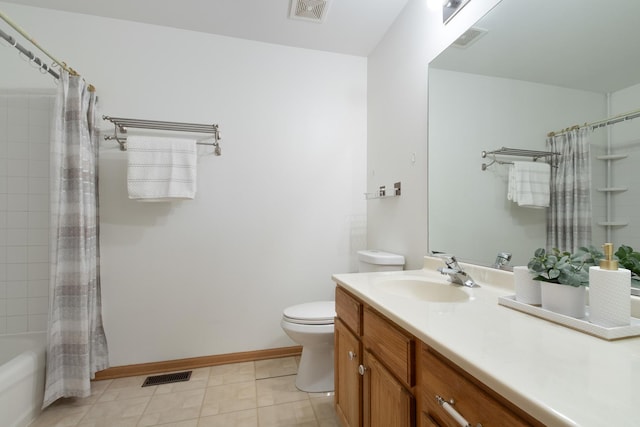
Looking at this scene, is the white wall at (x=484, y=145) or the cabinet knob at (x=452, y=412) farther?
the white wall at (x=484, y=145)

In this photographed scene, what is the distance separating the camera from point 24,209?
1.73 metres

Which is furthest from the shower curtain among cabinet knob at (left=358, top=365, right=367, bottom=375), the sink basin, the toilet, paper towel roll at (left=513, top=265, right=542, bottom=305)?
paper towel roll at (left=513, top=265, right=542, bottom=305)

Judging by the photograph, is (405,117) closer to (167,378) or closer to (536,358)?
(536,358)

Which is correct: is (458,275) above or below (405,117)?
below

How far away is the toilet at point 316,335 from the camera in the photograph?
1.58m

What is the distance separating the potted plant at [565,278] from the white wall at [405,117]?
0.75m

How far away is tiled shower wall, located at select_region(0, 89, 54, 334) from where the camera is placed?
5.61 feet

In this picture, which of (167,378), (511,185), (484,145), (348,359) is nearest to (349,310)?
(348,359)

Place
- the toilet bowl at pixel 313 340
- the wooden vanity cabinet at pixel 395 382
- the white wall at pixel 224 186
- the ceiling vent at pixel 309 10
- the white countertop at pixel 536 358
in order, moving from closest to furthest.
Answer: the white countertop at pixel 536 358
the wooden vanity cabinet at pixel 395 382
the toilet bowl at pixel 313 340
the ceiling vent at pixel 309 10
the white wall at pixel 224 186

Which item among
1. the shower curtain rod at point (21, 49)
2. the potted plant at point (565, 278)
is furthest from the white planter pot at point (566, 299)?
the shower curtain rod at point (21, 49)

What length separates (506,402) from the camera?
1.54ft

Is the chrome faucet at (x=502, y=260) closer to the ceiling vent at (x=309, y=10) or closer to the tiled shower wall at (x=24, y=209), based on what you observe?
the ceiling vent at (x=309, y=10)

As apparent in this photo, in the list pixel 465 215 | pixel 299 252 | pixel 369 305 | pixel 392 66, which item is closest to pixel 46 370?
pixel 299 252

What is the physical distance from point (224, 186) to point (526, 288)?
1831 mm
